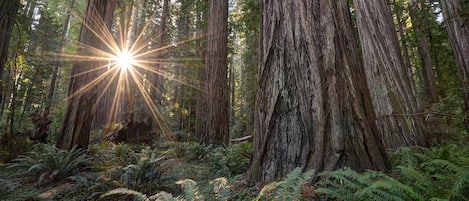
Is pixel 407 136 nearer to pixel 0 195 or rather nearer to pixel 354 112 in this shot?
pixel 354 112

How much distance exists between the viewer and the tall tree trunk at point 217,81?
22.8 ft

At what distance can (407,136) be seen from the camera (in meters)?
3.99

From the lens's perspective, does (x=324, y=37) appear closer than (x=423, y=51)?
Yes

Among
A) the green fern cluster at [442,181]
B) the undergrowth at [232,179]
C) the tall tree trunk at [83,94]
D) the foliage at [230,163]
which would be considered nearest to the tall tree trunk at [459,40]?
the undergrowth at [232,179]

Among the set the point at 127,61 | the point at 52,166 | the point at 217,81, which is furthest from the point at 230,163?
the point at 127,61

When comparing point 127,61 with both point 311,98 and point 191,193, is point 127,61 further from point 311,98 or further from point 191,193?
point 311,98

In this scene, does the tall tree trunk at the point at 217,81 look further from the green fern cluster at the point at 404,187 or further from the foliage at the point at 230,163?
the green fern cluster at the point at 404,187

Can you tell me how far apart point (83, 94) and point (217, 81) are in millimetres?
3442

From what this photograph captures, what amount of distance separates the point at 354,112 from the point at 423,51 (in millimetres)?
14352

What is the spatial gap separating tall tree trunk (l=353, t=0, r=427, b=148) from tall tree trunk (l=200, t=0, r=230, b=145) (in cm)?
384

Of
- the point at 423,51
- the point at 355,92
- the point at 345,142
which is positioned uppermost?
the point at 423,51

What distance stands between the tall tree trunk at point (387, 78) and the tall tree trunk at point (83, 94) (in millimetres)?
6100

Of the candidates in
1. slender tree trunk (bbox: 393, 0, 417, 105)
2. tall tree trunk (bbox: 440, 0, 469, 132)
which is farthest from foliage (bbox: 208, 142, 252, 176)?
tall tree trunk (bbox: 440, 0, 469, 132)

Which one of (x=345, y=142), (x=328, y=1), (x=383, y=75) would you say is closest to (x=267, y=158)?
(x=345, y=142)
